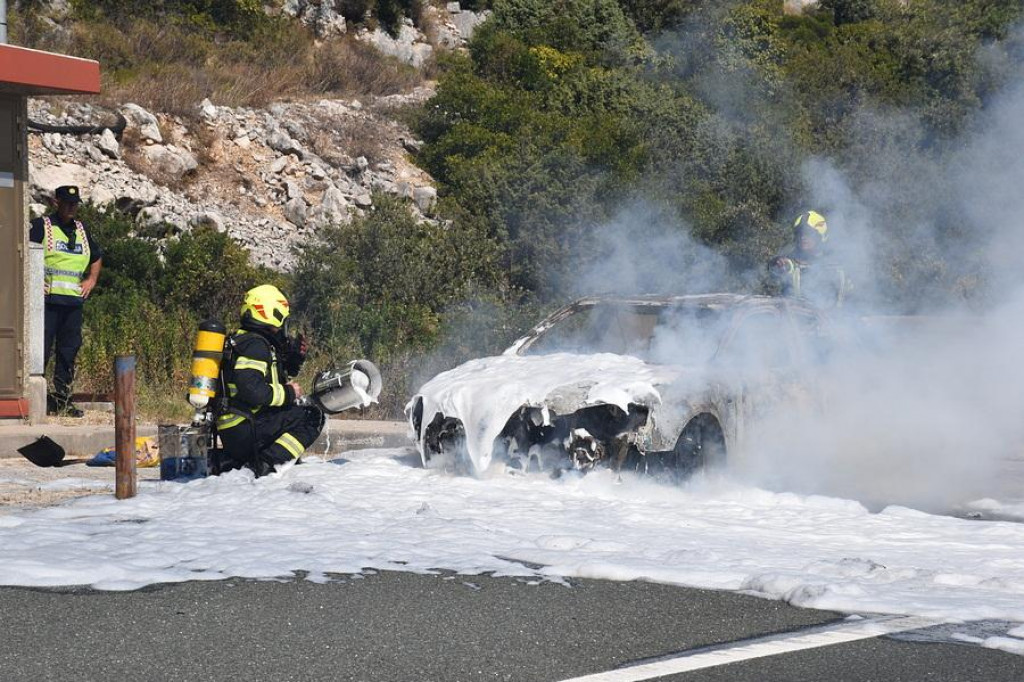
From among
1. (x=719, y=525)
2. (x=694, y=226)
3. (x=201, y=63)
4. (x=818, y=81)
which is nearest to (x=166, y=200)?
(x=201, y=63)

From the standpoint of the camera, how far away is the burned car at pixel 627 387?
9.25 m

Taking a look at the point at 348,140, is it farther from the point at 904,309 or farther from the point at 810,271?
the point at 810,271

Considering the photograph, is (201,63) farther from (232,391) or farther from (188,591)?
(188,591)

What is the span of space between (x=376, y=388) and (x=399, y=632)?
175 inches

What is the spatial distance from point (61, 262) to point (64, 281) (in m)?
0.17

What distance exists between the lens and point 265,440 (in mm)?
9727

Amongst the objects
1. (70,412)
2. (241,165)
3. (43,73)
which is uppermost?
(241,165)

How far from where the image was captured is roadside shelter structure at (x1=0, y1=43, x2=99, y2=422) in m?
12.8

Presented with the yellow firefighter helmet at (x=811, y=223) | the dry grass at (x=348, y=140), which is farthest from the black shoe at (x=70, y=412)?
the dry grass at (x=348, y=140)

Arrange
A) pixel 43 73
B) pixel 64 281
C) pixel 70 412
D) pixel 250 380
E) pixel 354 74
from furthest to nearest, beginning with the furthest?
1. pixel 354 74
2. pixel 64 281
3. pixel 70 412
4. pixel 43 73
5. pixel 250 380

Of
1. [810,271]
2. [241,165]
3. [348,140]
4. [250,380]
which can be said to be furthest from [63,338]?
[348,140]

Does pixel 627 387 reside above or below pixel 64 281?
below

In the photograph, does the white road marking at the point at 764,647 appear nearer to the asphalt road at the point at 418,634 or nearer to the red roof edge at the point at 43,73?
the asphalt road at the point at 418,634

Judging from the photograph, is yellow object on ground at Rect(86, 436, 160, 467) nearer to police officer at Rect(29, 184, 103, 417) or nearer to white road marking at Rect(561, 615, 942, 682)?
police officer at Rect(29, 184, 103, 417)
